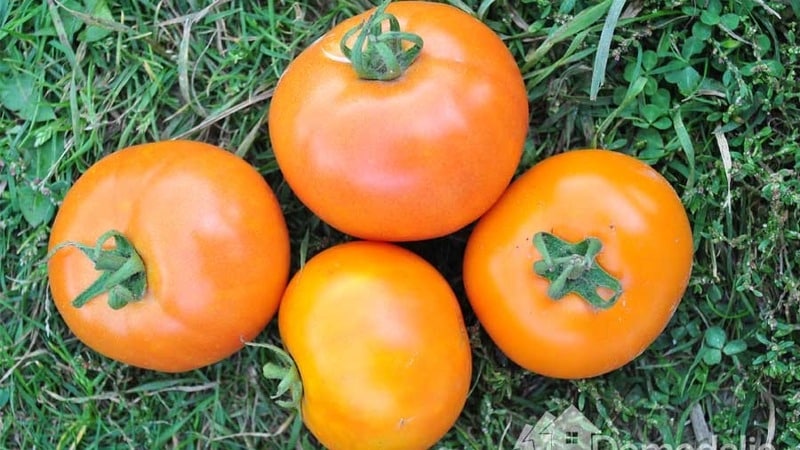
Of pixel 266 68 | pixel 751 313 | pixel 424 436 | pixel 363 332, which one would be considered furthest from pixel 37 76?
pixel 751 313

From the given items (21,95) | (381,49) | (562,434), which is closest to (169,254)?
(381,49)

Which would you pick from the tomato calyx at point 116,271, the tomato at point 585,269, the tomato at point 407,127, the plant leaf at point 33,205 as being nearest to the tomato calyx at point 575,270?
the tomato at point 585,269

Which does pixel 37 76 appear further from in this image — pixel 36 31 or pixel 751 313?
pixel 751 313

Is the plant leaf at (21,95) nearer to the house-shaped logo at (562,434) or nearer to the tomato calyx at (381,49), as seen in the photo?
the tomato calyx at (381,49)

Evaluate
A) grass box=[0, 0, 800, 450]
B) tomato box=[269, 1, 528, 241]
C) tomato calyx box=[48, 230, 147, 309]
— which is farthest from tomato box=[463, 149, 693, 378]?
tomato calyx box=[48, 230, 147, 309]

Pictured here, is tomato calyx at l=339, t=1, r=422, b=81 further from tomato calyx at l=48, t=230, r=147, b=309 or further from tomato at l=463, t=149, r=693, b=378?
tomato calyx at l=48, t=230, r=147, b=309

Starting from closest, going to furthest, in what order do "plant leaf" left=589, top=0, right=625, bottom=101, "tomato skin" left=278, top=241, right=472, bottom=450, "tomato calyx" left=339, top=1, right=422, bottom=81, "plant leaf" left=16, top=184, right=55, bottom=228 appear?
"tomato calyx" left=339, top=1, right=422, bottom=81
"tomato skin" left=278, top=241, right=472, bottom=450
"plant leaf" left=589, top=0, right=625, bottom=101
"plant leaf" left=16, top=184, right=55, bottom=228

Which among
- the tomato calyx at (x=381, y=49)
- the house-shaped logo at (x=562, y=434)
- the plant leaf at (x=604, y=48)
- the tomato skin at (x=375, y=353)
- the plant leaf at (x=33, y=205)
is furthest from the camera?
the plant leaf at (x=33, y=205)
